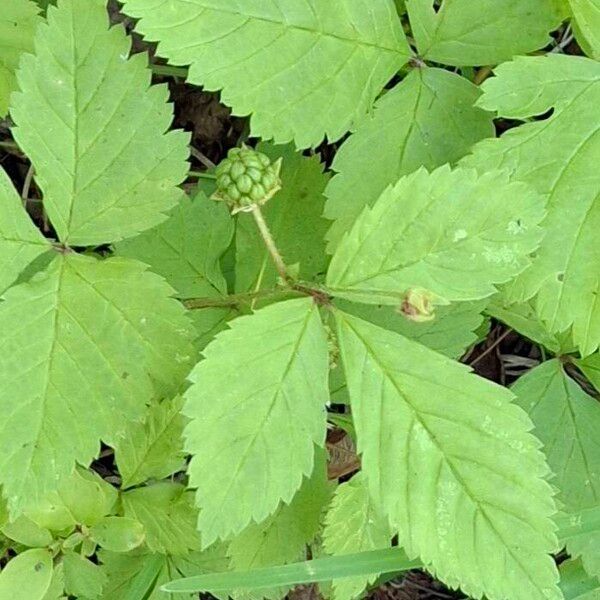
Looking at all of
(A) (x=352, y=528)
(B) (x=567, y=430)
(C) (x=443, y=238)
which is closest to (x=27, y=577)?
(A) (x=352, y=528)

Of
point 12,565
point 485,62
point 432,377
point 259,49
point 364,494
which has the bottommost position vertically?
point 364,494

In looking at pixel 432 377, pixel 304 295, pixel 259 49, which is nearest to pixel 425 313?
pixel 432 377

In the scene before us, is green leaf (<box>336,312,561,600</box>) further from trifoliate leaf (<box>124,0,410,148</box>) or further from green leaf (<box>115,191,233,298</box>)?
green leaf (<box>115,191,233,298</box>)

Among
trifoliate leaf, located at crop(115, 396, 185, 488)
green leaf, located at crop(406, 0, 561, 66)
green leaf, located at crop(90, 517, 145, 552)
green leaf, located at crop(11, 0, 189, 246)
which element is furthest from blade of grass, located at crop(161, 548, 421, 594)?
green leaf, located at crop(406, 0, 561, 66)

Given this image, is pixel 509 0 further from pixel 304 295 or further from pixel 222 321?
pixel 222 321

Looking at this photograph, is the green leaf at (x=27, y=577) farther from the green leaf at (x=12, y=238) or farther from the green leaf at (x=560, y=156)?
the green leaf at (x=560, y=156)

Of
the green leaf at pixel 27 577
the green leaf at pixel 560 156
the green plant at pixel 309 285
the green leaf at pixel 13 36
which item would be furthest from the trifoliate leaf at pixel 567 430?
the green leaf at pixel 13 36

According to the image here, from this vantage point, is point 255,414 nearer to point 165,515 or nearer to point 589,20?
point 165,515
